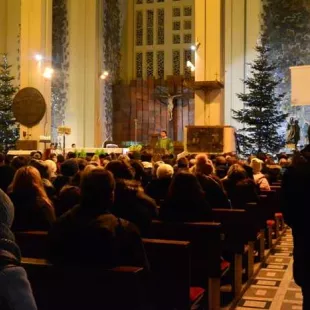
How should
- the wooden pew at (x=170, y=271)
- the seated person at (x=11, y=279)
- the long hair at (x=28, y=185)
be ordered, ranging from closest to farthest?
the seated person at (x=11, y=279) < the wooden pew at (x=170, y=271) < the long hair at (x=28, y=185)

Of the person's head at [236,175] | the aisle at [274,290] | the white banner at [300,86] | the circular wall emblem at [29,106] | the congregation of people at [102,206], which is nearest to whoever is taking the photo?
the congregation of people at [102,206]

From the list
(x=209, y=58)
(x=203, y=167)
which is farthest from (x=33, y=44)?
(x=203, y=167)

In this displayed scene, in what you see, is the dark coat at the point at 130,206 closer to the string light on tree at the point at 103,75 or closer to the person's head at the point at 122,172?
the person's head at the point at 122,172

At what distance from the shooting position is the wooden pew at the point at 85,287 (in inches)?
95.7

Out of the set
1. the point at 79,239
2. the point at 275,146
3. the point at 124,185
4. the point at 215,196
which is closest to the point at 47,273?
the point at 79,239

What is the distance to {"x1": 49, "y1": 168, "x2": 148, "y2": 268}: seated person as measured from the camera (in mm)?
2734

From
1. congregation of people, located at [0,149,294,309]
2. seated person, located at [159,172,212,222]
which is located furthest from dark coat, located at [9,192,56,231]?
seated person, located at [159,172,212,222]

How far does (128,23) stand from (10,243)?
23118mm

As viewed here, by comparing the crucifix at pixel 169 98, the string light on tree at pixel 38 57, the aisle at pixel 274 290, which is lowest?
the aisle at pixel 274 290

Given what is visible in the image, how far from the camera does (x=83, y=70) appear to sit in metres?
21.0

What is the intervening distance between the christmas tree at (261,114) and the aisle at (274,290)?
1112 centimetres

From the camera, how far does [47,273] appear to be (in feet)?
8.48

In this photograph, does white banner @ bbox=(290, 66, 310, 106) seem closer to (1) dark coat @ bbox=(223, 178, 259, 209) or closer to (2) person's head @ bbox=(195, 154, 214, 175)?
(1) dark coat @ bbox=(223, 178, 259, 209)

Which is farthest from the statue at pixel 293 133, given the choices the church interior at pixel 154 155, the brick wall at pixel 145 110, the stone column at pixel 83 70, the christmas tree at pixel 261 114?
the stone column at pixel 83 70
